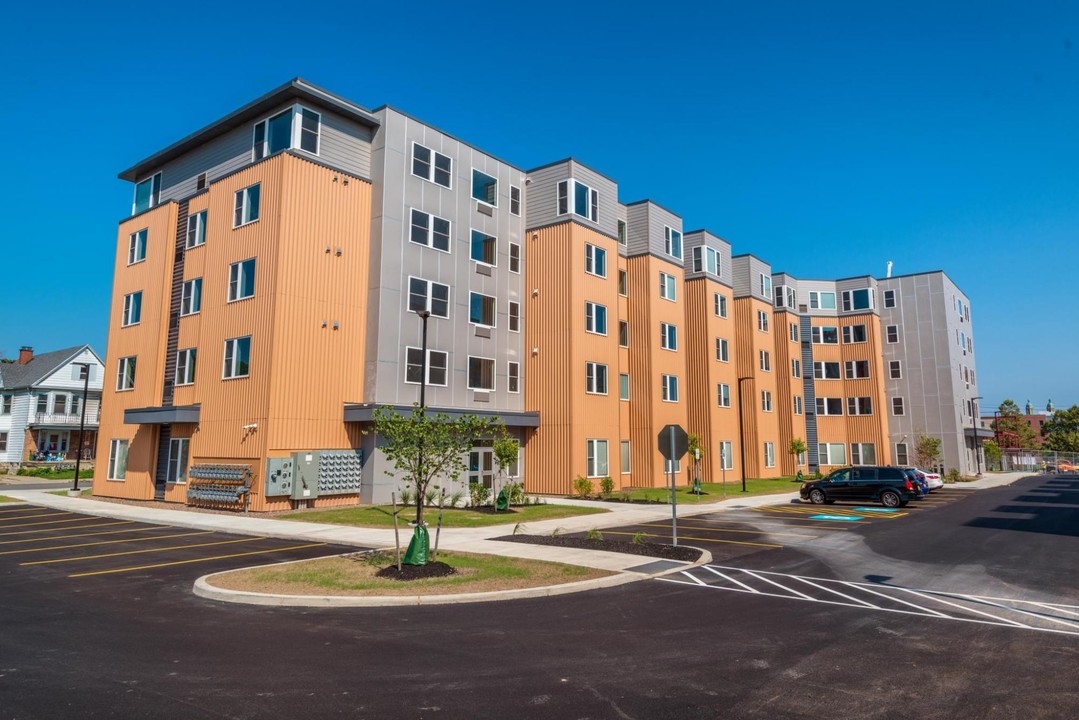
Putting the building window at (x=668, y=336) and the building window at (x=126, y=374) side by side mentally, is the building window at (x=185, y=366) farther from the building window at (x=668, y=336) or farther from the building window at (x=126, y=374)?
the building window at (x=668, y=336)

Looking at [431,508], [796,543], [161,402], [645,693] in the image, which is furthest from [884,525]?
[161,402]

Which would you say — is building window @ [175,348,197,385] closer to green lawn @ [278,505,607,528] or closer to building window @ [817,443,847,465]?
green lawn @ [278,505,607,528]

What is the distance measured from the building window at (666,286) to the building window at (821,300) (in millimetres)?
23715

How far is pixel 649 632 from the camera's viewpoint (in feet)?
29.2

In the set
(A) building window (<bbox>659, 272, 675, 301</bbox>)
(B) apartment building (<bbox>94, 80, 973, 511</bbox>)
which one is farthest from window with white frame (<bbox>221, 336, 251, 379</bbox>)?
(A) building window (<bbox>659, 272, 675, 301</bbox>)

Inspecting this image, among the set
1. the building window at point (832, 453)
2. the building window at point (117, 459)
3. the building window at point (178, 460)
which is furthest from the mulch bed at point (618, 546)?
the building window at point (832, 453)

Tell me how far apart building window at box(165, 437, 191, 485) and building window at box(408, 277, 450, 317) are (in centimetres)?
1145

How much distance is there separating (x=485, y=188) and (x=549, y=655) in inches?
1158

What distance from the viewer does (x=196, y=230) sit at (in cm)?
3091

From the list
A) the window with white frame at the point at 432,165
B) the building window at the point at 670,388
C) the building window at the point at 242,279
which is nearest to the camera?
the building window at the point at 242,279

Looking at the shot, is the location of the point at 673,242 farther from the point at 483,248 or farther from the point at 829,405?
the point at 829,405

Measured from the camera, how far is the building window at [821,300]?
192 feet

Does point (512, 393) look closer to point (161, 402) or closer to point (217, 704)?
point (161, 402)

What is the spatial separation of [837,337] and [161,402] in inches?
2050
